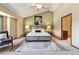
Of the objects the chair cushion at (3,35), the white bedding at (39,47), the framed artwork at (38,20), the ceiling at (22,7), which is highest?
the ceiling at (22,7)

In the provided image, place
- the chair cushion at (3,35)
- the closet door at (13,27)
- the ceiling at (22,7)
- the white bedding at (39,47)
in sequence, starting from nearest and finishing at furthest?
the white bedding at (39,47), the chair cushion at (3,35), the ceiling at (22,7), the closet door at (13,27)

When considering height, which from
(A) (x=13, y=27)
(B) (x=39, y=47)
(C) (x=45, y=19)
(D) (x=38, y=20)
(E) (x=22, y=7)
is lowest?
(B) (x=39, y=47)

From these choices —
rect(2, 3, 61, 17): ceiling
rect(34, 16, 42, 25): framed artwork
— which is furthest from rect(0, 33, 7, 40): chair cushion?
rect(34, 16, 42, 25): framed artwork

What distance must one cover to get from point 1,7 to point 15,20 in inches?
180

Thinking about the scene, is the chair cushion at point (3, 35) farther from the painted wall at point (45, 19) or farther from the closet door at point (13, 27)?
the painted wall at point (45, 19)

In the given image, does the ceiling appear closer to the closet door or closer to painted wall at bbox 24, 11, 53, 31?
the closet door

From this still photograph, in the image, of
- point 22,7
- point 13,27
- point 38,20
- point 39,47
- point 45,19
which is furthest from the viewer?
point 45,19

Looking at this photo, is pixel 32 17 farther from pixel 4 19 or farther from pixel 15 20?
pixel 4 19

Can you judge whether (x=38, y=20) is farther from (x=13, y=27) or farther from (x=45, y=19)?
(x=13, y=27)

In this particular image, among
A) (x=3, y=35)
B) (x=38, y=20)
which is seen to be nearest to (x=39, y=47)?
(x=3, y=35)

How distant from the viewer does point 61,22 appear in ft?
30.9

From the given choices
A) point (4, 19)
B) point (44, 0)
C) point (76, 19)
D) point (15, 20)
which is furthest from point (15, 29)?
point (44, 0)

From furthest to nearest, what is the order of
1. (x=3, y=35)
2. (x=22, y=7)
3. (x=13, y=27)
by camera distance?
(x=13, y=27), (x=22, y=7), (x=3, y=35)

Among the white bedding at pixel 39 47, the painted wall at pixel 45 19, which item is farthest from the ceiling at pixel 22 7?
the painted wall at pixel 45 19
